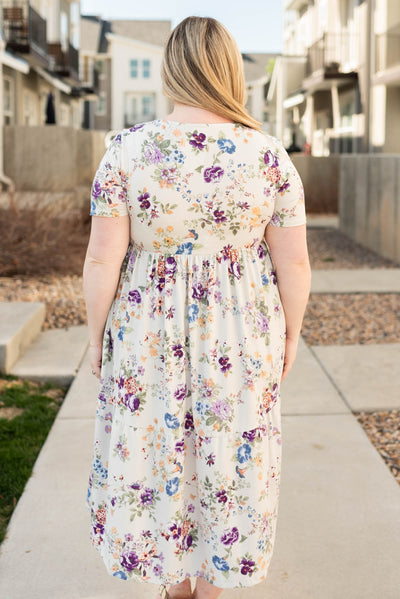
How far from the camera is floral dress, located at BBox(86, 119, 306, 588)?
2.00 metres

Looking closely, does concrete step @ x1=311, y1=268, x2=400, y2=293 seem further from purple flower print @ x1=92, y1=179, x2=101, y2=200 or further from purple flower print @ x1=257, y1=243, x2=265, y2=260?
purple flower print @ x1=92, y1=179, x2=101, y2=200

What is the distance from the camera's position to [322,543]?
2754 mm

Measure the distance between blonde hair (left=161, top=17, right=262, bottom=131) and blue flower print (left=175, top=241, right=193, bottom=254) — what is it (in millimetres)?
362

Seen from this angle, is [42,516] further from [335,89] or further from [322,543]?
[335,89]

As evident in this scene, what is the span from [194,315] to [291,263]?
0.33 metres

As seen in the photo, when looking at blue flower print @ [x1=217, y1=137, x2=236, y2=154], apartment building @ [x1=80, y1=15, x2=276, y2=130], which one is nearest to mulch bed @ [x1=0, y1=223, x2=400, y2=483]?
blue flower print @ [x1=217, y1=137, x2=236, y2=154]

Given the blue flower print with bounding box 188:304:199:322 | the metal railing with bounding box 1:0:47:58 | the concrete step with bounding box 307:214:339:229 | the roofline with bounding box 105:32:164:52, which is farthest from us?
the roofline with bounding box 105:32:164:52

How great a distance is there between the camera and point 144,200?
6.57 feet

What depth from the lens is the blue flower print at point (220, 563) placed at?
7.07ft

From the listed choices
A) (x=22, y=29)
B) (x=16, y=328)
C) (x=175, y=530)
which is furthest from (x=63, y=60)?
(x=175, y=530)

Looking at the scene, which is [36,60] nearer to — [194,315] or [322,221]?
[322,221]

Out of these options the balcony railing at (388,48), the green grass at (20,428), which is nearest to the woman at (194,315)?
the green grass at (20,428)

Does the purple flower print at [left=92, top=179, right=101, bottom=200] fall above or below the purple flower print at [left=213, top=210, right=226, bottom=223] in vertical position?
above

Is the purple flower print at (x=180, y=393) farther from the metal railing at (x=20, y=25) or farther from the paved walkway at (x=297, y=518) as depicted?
the metal railing at (x=20, y=25)
